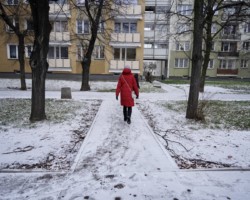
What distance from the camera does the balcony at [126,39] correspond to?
80.1ft

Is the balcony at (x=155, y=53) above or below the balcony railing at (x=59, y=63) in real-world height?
above

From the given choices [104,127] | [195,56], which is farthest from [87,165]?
[195,56]

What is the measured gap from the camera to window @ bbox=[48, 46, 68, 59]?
83.6ft

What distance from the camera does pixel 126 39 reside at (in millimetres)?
24453

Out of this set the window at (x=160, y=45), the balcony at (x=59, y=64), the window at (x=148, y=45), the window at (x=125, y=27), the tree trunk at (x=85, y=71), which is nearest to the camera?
the tree trunk at (x=85, y=71)

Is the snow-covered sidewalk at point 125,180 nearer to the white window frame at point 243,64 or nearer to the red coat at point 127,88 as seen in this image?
the red coat at point 127,88

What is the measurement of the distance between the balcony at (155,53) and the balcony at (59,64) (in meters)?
16.2

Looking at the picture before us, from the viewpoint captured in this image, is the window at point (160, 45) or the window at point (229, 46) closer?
the window at point (160, 45)

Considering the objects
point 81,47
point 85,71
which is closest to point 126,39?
point 81,47

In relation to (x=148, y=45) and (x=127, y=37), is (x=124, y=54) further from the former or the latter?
(x=148, y=45)

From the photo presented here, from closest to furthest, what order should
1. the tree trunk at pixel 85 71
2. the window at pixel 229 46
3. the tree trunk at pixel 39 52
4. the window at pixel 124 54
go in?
1. the tree trunk at pixel 39 52
2. the tree trunk at pixel 85 71
3. the window at pixel 124 54
4. the window at pixel 229 46

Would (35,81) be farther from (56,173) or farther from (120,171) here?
(120,171)

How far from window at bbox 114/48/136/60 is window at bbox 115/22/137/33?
2.14m

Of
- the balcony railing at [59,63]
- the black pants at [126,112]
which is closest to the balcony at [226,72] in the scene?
the balcony railing at [59,63]
